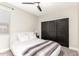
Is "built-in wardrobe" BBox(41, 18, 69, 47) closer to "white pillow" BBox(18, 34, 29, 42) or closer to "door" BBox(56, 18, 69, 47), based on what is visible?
"door" BBox(56, 18, 69, 47)

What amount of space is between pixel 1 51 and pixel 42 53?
0.38 m

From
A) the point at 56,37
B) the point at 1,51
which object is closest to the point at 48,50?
the point at 56,37

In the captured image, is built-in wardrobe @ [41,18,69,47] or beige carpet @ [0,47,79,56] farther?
built-in wardrobe @ [41,18,69,47]

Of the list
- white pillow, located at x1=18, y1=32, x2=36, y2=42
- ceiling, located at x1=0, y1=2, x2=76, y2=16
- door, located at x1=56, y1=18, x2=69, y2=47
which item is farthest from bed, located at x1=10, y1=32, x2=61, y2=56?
ceiling, located at x1=0, y1=2, x2=76, y2=16

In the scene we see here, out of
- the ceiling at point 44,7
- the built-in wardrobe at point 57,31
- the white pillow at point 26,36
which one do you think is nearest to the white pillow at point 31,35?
the white pillow at point 26,36

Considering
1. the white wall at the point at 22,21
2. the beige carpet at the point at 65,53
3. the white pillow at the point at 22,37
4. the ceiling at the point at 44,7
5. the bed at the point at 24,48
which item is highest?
the ceiling at the point at 44,7

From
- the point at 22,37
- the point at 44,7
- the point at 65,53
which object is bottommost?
the point at 65,53

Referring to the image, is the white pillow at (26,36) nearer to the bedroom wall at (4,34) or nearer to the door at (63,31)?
the bedroom wall at (4,34)

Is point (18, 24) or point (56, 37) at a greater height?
point (18, 24)

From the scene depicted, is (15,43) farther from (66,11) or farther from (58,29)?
(66,11)

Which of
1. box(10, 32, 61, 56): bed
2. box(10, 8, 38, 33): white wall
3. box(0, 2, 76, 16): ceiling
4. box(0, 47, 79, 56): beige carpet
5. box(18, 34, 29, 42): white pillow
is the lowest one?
box(0, 47, 79, 56): beige carpet

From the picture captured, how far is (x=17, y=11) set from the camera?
729mm

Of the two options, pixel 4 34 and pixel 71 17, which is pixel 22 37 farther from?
pixel 71 17

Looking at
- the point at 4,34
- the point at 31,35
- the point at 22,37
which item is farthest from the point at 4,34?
the point at 31,35
